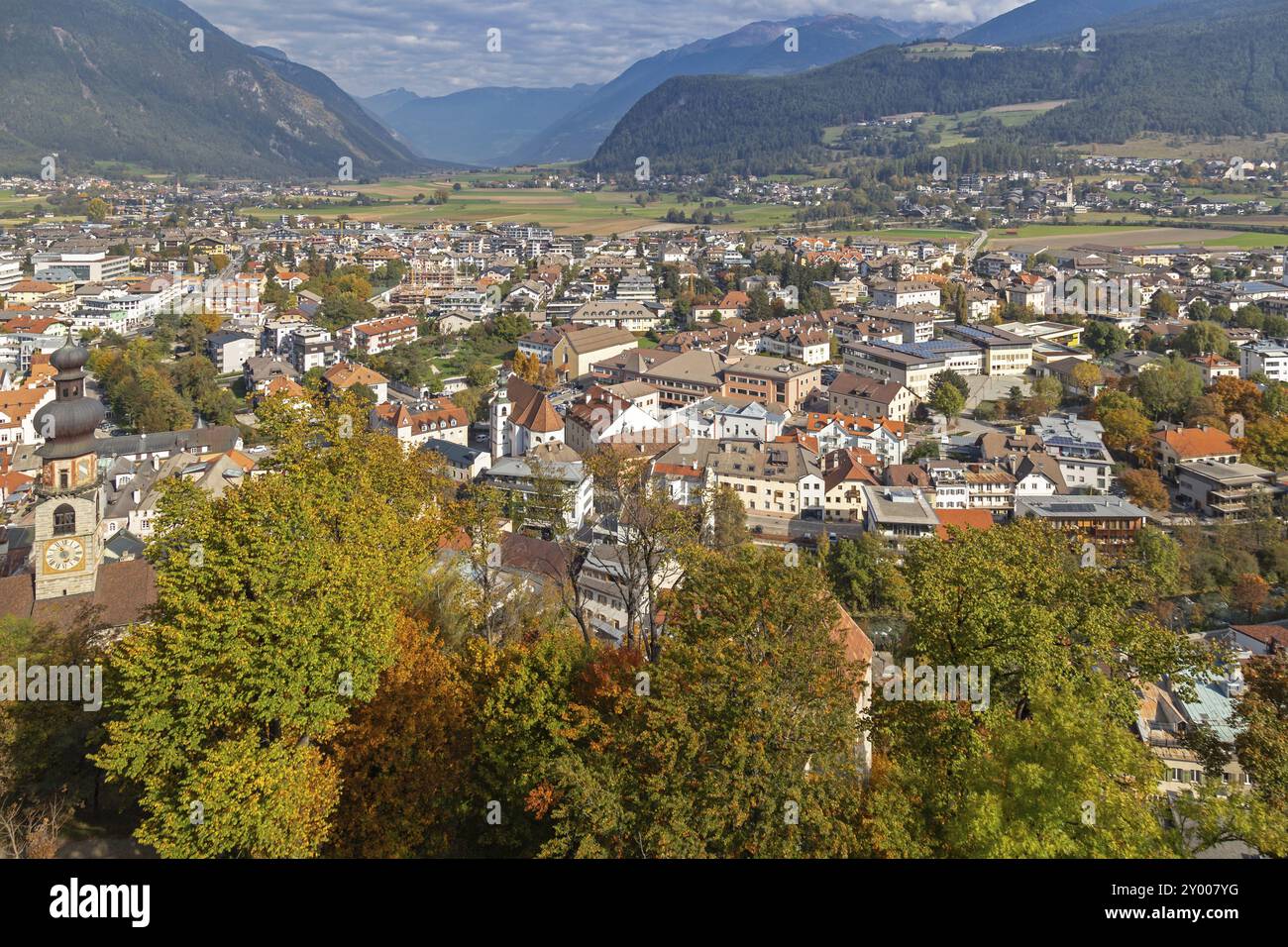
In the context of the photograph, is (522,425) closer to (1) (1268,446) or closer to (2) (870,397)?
(2) (870,397)

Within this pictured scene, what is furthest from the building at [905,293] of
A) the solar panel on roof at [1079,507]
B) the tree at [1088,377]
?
the solar panel on roof at [1079,507]

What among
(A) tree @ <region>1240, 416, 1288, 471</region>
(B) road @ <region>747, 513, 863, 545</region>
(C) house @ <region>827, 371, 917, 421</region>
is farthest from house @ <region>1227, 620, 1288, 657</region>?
(C) house @ <region>827, 371, 917, 421</region>

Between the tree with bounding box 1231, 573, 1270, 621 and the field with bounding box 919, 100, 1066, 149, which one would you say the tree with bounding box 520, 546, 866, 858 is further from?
the field with bounding box 919, 100, 1066, 149

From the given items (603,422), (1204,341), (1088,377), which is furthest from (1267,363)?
(603,422)

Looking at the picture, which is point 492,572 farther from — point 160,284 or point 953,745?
point 160,284

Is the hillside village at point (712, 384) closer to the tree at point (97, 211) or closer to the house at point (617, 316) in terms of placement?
the house at point (617, 316)
